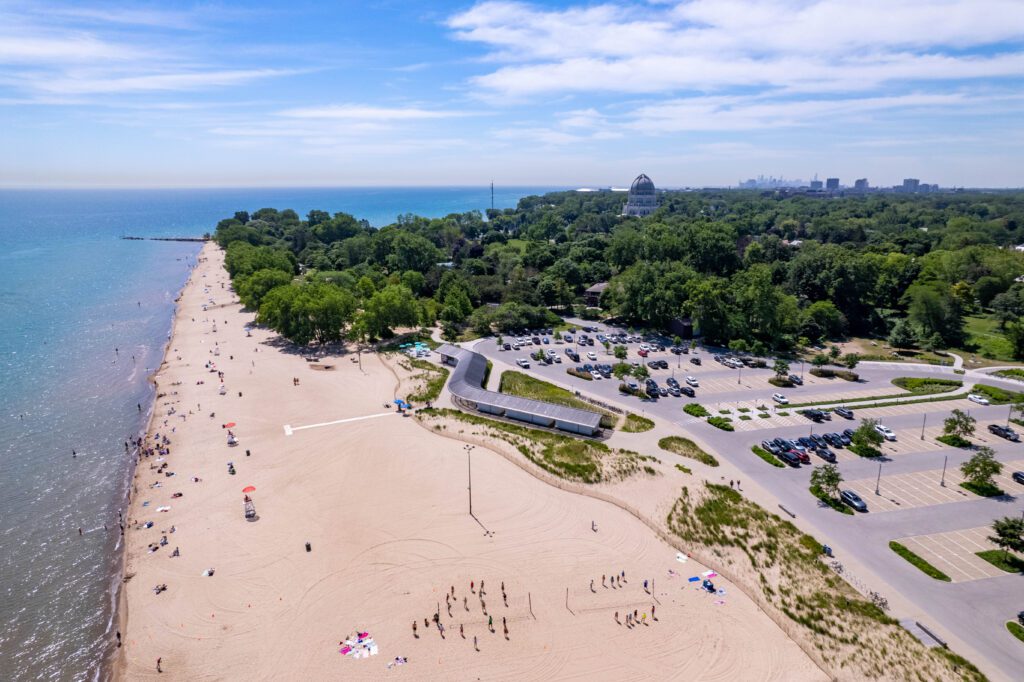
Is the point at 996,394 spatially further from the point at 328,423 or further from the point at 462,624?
the point at 328,423

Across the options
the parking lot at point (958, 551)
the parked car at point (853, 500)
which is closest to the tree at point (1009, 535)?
the parking lot at point (958, 551)

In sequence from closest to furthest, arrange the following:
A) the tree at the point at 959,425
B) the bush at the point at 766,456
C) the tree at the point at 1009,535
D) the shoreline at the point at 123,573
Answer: the shoreline at the point at 123,573, the tree at the point at 1009,535, the bush at the point at 766,456, the tree at the point at 959,425

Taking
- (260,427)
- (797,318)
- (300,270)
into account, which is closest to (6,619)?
(260,427)

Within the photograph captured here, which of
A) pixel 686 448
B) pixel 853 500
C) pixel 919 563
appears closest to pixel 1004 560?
pixel 919 563

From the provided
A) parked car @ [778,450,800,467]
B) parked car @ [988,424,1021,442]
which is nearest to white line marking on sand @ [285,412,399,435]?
parked car @ [778,450,800,467]

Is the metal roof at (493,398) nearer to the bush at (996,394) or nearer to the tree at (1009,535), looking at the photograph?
the tree at (1009,535)

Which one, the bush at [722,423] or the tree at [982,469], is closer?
the tree at [982,469]
